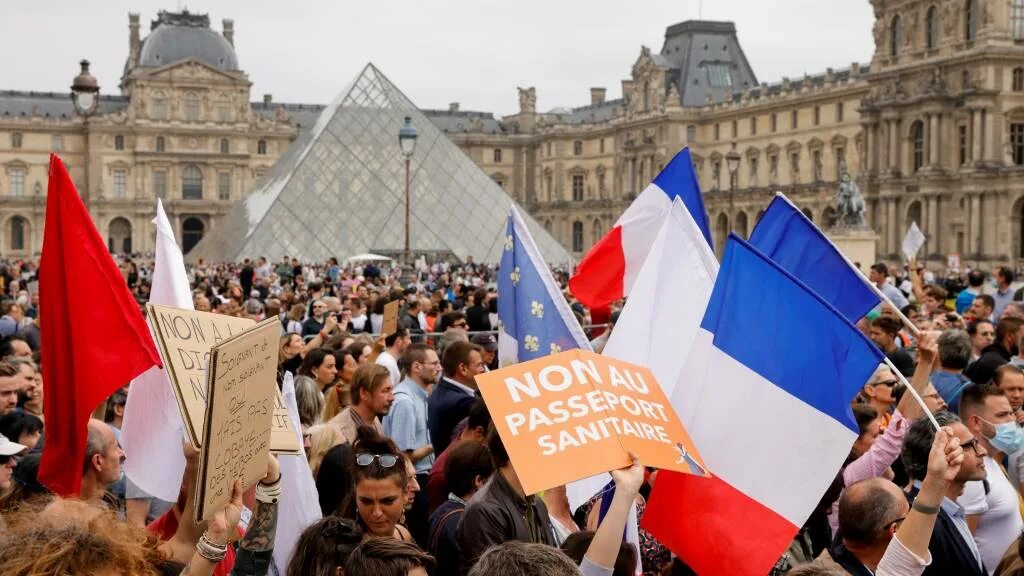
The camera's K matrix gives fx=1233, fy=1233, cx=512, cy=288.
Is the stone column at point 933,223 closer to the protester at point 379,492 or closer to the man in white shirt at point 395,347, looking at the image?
the man in white shirt at point 395,347

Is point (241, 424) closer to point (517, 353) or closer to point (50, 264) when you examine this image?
point (50, 264)

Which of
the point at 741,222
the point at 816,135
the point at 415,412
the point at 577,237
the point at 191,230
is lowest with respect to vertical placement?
the point at 415,412

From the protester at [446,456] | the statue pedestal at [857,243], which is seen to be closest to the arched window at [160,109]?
the statue pedestal at [857,243]

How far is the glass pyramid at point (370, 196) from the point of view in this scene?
3500 cm

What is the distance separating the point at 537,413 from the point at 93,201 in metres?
70.4

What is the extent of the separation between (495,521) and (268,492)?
0.73m

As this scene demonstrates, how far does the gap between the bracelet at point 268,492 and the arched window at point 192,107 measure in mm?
71719

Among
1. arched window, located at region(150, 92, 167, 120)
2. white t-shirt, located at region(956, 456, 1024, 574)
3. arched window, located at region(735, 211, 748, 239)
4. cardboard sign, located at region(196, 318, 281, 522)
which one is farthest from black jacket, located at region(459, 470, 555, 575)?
arched window, located at region(150, 92, 167, 120)

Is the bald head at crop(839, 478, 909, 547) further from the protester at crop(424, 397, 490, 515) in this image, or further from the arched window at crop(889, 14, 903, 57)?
the arched window at crop(889, 14, 903, 57)

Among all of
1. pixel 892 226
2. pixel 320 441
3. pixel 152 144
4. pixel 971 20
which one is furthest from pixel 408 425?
pixel 152 144

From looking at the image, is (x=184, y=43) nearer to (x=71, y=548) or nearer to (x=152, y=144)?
(x=152, y=144)

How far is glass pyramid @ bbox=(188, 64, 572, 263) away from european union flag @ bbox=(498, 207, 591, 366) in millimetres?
27911

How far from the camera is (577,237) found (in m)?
70.9

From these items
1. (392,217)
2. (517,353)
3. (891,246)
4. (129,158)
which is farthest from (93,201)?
(517,353)
